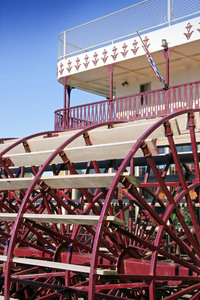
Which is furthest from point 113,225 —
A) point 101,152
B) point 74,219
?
point 101,152

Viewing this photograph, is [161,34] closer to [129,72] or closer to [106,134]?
[129,72]

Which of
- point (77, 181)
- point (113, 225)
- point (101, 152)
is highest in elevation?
point (101, 152)

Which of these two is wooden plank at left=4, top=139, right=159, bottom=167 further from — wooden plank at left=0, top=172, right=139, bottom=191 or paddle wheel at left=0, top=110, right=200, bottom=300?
wooden plank at left=0, top=172, right=139, bottom=191

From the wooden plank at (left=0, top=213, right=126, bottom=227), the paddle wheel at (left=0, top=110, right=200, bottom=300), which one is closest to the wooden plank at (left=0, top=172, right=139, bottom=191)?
the paddle wheel at (left=0, top=110, right=200, bottom=300)

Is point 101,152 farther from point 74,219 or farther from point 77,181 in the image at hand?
point 74,219

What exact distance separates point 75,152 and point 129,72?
905 centimetres

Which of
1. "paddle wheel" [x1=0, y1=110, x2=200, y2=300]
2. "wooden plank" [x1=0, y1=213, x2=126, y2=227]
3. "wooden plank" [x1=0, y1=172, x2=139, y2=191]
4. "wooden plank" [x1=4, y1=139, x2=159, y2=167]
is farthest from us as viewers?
"wooden plank" [x1=4, y1=139, x2=159, y2=167]

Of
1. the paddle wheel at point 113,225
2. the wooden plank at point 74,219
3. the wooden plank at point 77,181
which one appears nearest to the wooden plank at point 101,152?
the paddle wheel at point 113,225

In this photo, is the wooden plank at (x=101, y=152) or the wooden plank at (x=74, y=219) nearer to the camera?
the wooden plank at (x=74, y=219)

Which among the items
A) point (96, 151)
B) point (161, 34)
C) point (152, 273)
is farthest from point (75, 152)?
point (161, 34)

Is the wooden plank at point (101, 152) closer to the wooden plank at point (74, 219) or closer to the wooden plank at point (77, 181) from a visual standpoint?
the wooden plank at point (77, 181)

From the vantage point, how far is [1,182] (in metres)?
7.28

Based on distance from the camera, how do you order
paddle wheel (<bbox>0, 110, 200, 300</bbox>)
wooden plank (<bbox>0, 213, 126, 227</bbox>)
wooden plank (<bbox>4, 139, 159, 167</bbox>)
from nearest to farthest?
wooden plank (<bbox>0, 213, 126, 227</bbox>), paddle wheel (<bbox>0, 110, 200, 300</bbox>), wooden plank (<bbox>4, 139, 159, 167</bbox>)

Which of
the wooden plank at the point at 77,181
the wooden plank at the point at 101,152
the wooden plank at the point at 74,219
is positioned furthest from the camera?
the wooden plank at the point at 101,152
